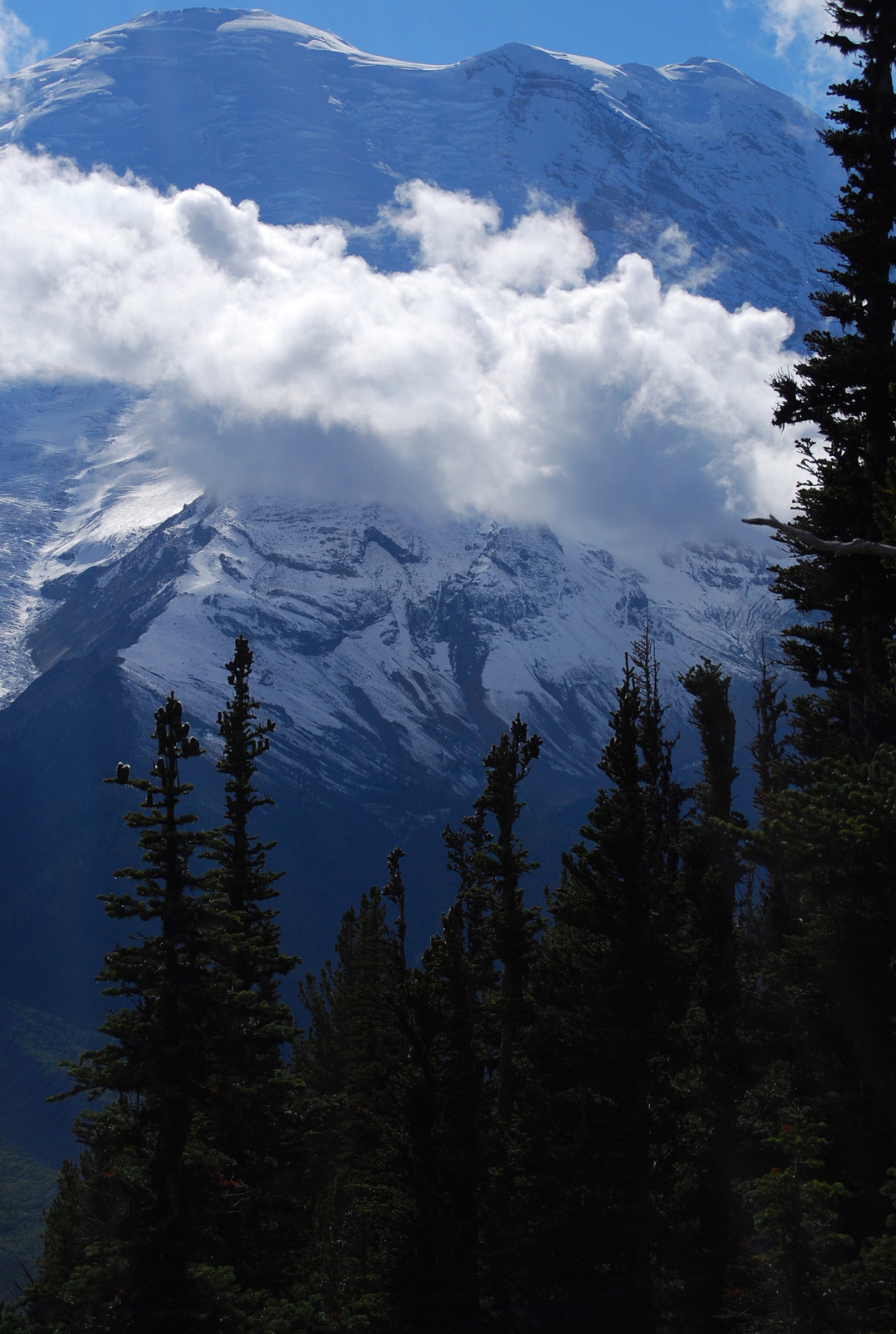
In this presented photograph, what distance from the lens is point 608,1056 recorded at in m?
24.9

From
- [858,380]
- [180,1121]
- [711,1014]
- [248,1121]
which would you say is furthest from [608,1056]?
[858,380]

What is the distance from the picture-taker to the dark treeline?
16.9 metres

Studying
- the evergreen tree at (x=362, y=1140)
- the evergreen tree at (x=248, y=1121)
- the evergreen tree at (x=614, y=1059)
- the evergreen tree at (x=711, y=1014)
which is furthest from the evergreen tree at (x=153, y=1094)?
the evergreen tree at (x=614, y=1059)

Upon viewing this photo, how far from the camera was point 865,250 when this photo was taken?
24.1m

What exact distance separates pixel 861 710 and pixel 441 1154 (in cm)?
1455

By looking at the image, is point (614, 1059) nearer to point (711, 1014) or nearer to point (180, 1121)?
point (711, 1014)

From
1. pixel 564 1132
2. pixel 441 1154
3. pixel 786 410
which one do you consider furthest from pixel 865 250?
pixel 441 1154

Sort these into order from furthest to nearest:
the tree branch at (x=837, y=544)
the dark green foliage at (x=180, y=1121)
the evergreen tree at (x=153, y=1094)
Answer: the dark green foliage at (x=180, y=1121) → the evergreen tree at (x=153, y=1094) → the tree branch at (x=837, y=544)

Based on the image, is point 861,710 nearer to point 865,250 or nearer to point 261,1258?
point 865,250

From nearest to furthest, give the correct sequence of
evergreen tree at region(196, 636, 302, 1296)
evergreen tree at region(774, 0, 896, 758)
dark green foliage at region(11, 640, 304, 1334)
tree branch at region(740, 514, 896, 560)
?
tree branch at region(740, 514, 896, 560) → dark green foliage at region(11, 640, 304, 1334) → evergreen tree at region(196, 636, 302, 1296) → evergreen tree at region(774, 0, 896, 758)

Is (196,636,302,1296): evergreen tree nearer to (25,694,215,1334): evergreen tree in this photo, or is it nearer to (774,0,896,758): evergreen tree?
(25,694,215,1334): evergreen tree

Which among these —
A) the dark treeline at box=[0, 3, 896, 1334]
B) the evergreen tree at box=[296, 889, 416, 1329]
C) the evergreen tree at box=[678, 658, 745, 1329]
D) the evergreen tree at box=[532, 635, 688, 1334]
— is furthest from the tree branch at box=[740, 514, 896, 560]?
the evergreen tree at box=[532, 635, 688, 1334]

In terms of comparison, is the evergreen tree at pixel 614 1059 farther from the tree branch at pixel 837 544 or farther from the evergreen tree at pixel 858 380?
the tree branch at pixel 837 544

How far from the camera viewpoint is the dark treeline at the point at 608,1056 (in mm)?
16859
